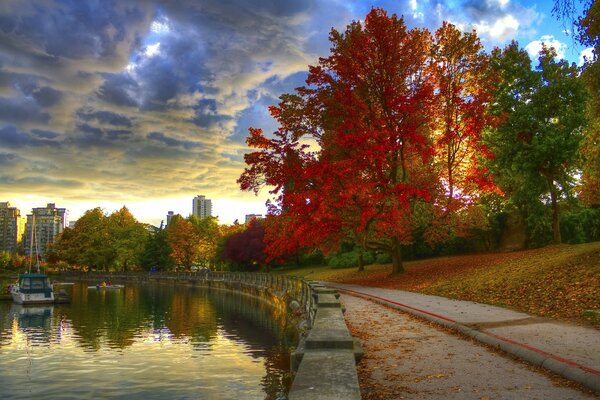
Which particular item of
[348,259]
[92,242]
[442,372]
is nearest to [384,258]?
[348,259]

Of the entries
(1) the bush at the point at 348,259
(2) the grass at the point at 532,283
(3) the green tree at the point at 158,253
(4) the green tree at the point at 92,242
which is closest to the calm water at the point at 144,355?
(2) the grass at the point at 532,283

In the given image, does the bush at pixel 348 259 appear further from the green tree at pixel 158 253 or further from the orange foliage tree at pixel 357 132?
the green tree at pixel 158 253

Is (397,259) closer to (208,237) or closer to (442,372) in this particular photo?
(442,372)

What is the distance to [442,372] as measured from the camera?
7.89 m

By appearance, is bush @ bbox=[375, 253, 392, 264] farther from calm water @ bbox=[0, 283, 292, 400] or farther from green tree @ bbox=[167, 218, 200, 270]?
green tree @ bbox=[167, 218, 200, 270]

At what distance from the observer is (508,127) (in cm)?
3194

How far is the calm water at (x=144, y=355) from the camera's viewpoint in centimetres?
1495

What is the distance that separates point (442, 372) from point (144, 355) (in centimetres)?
1610

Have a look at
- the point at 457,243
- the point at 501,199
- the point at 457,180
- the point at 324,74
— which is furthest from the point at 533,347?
the point at 457,243

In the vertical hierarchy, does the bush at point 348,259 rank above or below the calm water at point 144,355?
above

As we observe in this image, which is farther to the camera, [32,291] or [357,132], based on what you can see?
[32,291]

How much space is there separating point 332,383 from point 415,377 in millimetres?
2435

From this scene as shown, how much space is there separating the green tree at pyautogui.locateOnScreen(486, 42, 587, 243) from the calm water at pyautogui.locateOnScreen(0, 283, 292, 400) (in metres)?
18.3

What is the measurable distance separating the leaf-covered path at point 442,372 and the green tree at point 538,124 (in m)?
22.3
